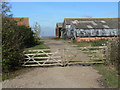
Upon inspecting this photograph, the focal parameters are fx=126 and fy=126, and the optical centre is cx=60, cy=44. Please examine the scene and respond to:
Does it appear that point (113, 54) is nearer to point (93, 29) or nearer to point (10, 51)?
point (10, 51)

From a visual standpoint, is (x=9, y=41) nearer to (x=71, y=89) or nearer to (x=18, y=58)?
(x=18, y=58)

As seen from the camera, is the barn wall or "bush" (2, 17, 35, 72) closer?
"bush" (2, 17, 35, 72)

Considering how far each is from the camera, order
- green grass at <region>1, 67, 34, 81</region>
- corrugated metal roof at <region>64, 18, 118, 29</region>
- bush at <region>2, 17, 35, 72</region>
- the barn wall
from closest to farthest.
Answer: green grass at <region>1, 67, 34, 81</region> < bush at <region>2, 17, 35, 72</region> < the barn wall < corrugated metal roof at <region>64, 18, 118, 29</region>

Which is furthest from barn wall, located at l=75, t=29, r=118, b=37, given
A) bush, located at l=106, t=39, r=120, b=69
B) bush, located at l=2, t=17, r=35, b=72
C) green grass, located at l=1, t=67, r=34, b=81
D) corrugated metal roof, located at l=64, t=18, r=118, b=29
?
bush, located at l=2, t=17, r=35, b=72

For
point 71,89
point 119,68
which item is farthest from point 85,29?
point 71,89

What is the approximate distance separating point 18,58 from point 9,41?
3.54ft

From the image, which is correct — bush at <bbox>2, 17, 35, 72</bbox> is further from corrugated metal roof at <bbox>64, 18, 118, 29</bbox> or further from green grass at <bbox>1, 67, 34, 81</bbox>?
corrugated metal roof at <bbox>64, 18, 118, 29</bbox>

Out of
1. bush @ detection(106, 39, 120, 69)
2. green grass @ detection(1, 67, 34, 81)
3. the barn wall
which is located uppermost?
the barn wall

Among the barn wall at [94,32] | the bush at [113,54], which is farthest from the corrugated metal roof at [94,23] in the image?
the bush at [113,54]

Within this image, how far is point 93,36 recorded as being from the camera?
26766 mm

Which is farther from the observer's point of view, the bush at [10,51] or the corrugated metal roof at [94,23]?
the corrugated metal roof at [94,23]

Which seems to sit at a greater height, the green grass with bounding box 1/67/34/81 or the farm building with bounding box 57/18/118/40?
the farm building with bounding box 57/18/118/40

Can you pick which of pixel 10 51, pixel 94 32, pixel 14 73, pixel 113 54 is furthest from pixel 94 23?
pixel 14 73

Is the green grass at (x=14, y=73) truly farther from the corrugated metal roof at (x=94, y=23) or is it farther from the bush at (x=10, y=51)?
the corrugated metal roof at (x=94, y=23)
